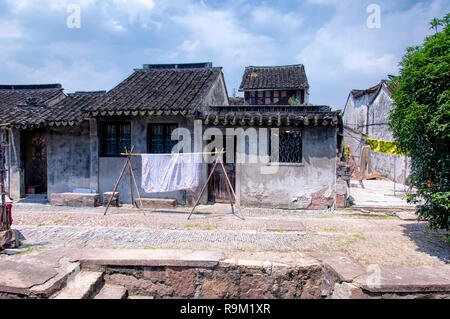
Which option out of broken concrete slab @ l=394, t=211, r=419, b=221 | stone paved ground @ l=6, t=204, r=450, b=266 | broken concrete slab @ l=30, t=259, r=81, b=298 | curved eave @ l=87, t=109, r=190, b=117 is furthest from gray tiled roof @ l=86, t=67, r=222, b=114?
broken concrete slab @ l=394, t=211, r=419, b=221

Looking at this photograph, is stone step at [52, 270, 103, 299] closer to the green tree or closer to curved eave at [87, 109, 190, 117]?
curved eave at [87, 109, 190, 117]

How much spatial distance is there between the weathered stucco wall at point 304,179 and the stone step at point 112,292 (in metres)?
5.76

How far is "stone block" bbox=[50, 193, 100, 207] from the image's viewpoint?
10.4 m

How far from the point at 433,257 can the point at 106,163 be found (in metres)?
10.2

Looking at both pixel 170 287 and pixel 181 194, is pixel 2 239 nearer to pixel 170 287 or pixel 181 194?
pixel 170 287

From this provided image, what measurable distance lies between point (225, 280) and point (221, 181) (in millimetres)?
5678

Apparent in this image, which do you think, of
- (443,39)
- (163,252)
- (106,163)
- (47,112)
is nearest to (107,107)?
(106,163)

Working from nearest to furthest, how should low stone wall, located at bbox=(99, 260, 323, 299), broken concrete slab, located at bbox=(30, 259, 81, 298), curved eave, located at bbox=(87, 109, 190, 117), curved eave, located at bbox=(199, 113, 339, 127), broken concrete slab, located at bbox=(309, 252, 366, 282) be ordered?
broken concrete slab, located at bbox=(30, 259, 81, 298)
broken concrete slab, located at bbox=(309, 252, 366, 282)
low stone wall, located at bbox=(99, 260, 323, 299)
curved eave, located at bbox=(199, 113, 339, 127)
curved eave, located at bbox=(87, 109, 190, 117)

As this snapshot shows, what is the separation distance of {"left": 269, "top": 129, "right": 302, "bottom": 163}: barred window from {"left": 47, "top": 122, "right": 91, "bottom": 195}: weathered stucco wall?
7171 mm

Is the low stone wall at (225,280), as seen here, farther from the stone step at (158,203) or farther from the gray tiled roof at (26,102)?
the gray tiled roof at (26,102)

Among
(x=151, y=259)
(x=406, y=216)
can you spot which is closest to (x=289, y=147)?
(x=406, y=216)

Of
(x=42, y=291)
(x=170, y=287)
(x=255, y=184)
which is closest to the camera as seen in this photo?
(x=42, y=291)

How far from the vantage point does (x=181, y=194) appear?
10453 millimetres

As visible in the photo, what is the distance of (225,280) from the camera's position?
17.5ft
